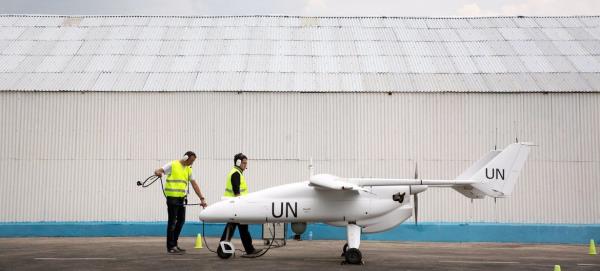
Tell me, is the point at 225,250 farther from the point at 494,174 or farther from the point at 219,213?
the point at 494,174

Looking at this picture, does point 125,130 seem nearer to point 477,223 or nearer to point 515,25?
point 477,223

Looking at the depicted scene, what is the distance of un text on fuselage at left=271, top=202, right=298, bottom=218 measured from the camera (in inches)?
511

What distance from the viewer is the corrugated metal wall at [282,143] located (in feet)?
73.7

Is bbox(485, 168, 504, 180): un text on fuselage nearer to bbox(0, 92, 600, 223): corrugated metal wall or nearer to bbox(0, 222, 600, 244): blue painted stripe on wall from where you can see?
bbox(0, 222, 600, 244): blue painted stripe on wall

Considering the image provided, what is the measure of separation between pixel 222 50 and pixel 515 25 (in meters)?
13.4

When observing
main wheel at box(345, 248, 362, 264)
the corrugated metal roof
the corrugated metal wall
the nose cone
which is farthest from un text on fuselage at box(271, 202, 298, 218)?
the corrugated metal roof

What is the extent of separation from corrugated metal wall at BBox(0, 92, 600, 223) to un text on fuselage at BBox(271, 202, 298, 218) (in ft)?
31.3

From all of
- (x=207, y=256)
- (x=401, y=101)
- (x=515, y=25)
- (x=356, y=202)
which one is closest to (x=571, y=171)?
(x=401, y=101)

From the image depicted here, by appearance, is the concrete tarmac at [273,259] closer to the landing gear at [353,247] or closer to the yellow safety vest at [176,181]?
the landing gear at [353,247]

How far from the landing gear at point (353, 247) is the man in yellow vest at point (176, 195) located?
3.28 metres

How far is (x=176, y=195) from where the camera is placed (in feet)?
45.9

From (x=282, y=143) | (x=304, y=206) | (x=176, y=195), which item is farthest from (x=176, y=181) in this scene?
(x=282, y=143)

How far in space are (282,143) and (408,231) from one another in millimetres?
5226

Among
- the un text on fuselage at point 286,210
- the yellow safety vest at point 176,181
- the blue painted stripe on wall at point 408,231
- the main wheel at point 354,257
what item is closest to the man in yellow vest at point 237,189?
the un text on fuselage at point 286,210
